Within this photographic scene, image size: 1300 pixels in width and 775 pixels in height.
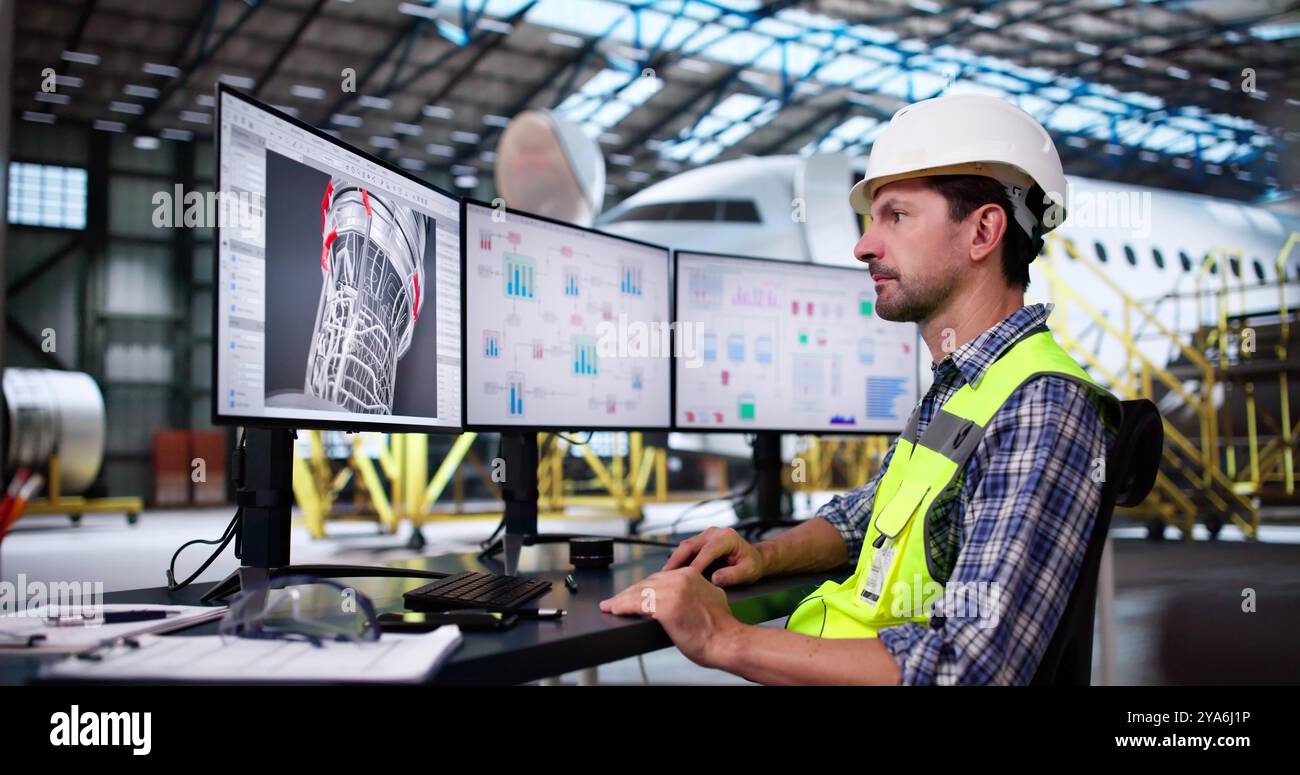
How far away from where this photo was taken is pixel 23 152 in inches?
576

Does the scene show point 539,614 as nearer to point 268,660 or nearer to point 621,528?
point 268,660

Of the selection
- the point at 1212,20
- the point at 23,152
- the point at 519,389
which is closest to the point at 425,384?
the point at 519,389

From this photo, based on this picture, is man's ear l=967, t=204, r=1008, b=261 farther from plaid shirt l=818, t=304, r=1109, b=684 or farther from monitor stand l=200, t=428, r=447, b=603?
monitor stand l=200, t=428, r=447, b=603

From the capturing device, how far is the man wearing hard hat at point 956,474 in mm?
964

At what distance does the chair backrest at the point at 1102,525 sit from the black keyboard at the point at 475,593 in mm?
650

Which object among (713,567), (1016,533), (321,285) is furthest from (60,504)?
(1016,533)

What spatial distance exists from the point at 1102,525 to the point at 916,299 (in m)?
0.44

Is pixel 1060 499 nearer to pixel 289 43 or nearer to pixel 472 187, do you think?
pixel 289 43

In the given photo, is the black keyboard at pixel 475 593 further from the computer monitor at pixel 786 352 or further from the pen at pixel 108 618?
the computer monitor at pixel 786 352

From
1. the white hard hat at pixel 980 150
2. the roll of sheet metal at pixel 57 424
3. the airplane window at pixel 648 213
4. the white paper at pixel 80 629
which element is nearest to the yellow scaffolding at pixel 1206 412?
the airplane window at pixel 648 213

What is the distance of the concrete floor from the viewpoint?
3498mm

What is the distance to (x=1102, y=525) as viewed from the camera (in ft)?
3.35

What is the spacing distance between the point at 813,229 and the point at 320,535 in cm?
513
